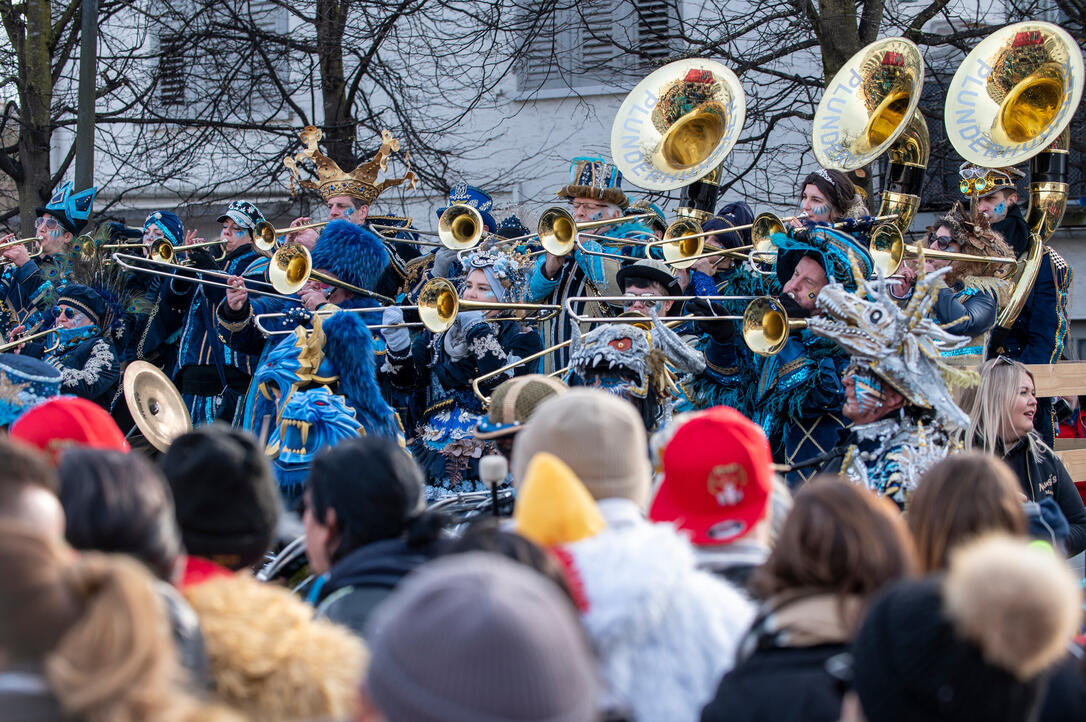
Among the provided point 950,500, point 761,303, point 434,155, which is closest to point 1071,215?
point 434,155

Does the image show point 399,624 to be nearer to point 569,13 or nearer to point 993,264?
point 993,264

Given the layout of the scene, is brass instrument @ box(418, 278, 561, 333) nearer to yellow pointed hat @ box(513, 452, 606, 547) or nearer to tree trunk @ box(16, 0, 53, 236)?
yellow pointed hat @ box(513, 452, 606, 547)

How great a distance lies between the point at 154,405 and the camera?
6.15 m

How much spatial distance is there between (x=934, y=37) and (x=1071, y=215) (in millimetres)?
4104

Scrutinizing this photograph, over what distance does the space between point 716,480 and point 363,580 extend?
813 millimetres

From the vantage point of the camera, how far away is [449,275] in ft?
26.9

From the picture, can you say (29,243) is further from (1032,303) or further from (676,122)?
(1032,303)

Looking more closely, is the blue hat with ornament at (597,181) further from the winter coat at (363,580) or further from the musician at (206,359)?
the winter coat at (363,580)

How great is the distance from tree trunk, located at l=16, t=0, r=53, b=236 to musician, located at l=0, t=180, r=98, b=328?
1.51m

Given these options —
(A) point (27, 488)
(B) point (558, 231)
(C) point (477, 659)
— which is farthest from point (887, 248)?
(C) point (477, 659)

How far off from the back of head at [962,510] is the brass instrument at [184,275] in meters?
5.47

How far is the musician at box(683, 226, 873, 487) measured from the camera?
5543 mm

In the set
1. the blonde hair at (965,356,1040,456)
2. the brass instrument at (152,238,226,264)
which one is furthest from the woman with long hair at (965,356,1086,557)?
the brass instrument at (152,238,226,264)

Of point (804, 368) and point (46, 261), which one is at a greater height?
point (46, 261)
